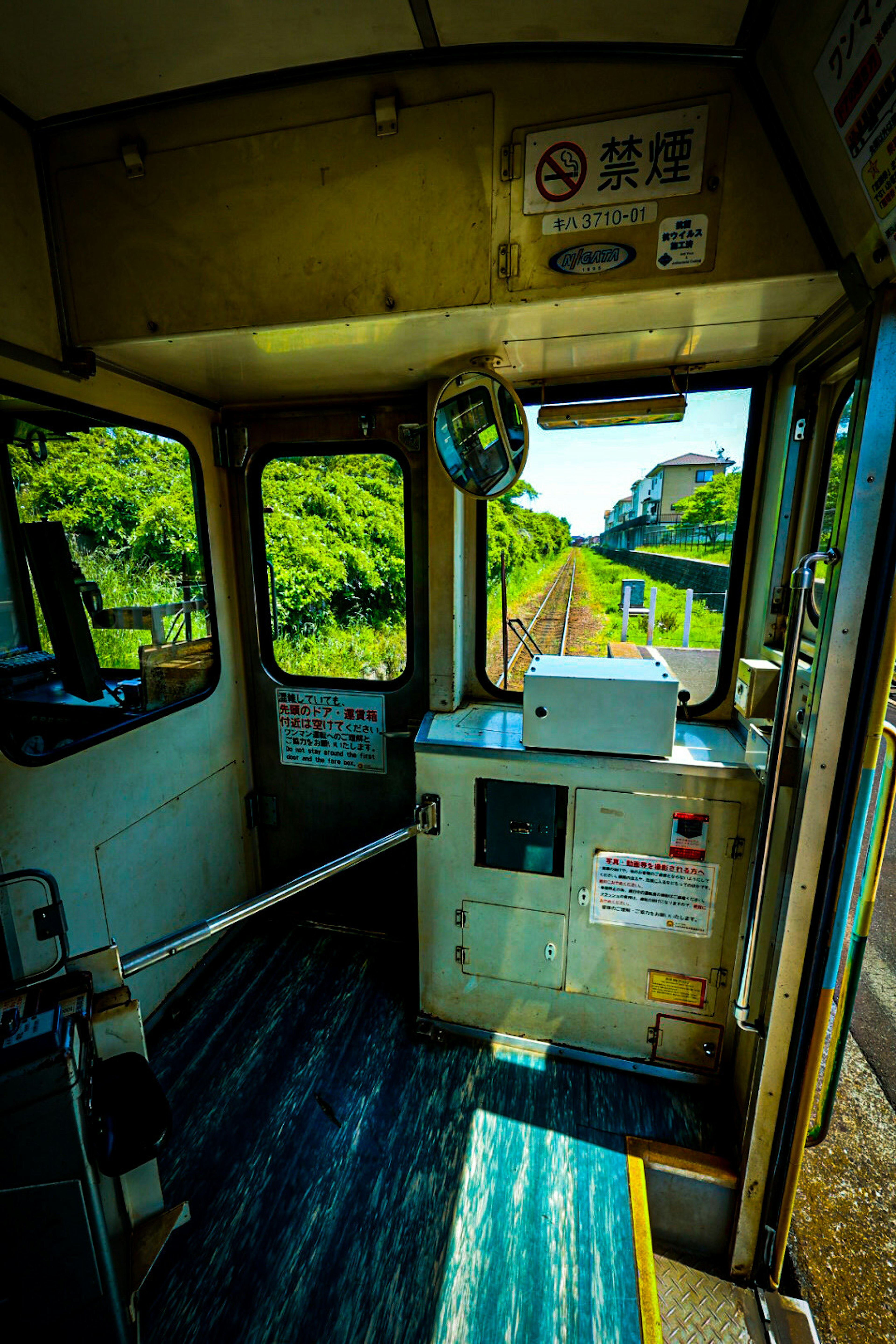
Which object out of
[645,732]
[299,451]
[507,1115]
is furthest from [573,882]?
[299,451]

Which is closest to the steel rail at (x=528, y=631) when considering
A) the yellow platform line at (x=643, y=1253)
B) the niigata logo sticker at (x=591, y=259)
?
the niigata logo sticker at (x=591, y=259)

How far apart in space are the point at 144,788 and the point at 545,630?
2024 mm

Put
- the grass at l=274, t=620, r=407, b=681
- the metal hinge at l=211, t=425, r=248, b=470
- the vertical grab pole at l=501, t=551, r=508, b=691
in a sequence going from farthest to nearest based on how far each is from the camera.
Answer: the grass at l=274, t=620, r=407, b=681 → the metal hinge at l=211, t=425, r=248, b=470 → the vertical grab pole at l=501, t=551, r=508, b=691

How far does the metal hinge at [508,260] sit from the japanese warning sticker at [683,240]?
380 mm

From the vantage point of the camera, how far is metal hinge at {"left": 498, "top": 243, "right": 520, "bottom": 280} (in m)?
1.58

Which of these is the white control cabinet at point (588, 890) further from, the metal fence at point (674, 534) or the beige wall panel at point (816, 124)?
the beige wall panel at point (816, 124)

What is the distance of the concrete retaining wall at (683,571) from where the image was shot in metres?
2.54

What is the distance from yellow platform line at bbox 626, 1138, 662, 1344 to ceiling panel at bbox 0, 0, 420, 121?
3.54 metres

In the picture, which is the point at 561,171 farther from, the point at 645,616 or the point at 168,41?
the point at 645,616

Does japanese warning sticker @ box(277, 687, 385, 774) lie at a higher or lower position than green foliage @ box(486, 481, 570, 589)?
lower

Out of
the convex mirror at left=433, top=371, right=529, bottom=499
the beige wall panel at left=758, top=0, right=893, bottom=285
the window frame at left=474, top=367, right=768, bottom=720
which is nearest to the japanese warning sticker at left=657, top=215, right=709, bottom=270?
the beige wall panel at left=758, top=0, right=893, bottom=285

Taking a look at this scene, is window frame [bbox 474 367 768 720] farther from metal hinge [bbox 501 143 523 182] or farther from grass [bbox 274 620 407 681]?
metal hinge [bbox 501 143 523 182]

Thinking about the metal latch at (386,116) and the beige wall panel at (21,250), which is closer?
the metal latch at (386,116)

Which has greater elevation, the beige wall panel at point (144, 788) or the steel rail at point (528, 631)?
the steel rail at point (528, 631)
